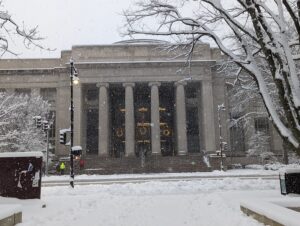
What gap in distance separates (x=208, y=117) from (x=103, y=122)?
14963 millimetres

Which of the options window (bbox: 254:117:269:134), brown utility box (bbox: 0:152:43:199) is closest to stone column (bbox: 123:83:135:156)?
window (bbox: 254:117:269:134)

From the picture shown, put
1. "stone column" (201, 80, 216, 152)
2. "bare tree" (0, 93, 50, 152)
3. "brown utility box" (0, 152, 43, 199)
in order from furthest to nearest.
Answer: "stone column" (201, 80, 216, 152) → "bare tree" (0, 93, 50, 152) → "brown utility box" (0, 152, 43, 199)

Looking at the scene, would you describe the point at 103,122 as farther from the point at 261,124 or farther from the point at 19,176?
the point at 19,176

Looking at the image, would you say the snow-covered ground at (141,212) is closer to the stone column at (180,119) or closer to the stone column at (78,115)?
the stone column at (180,119)

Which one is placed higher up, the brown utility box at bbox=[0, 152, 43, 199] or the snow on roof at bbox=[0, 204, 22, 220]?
the brown utility box at bbox=[0, 152, 43, 199]

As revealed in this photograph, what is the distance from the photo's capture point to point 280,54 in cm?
987

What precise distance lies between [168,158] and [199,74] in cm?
1300

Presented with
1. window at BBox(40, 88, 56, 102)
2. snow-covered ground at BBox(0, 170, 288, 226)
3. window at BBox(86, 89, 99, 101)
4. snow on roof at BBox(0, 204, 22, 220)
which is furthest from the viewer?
window at BBox(86, 89, 99, 101)

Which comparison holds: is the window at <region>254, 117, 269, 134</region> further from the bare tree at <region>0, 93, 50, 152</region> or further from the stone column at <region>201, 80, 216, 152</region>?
the bare tree at <region>0, 93, 50, 152</region>

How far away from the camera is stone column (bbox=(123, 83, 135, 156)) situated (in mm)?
53094

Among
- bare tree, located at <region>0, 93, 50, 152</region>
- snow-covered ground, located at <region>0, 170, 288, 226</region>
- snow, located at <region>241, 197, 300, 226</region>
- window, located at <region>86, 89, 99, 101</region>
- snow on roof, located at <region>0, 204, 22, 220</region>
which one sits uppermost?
window, located at <region>86, 89, 99, 101</region>

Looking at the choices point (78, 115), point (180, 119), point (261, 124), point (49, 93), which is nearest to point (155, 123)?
point (180, 119)

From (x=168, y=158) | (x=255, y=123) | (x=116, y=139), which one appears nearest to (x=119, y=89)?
(x=116, y=139)

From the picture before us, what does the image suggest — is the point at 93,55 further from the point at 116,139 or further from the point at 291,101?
the point at 291,101
